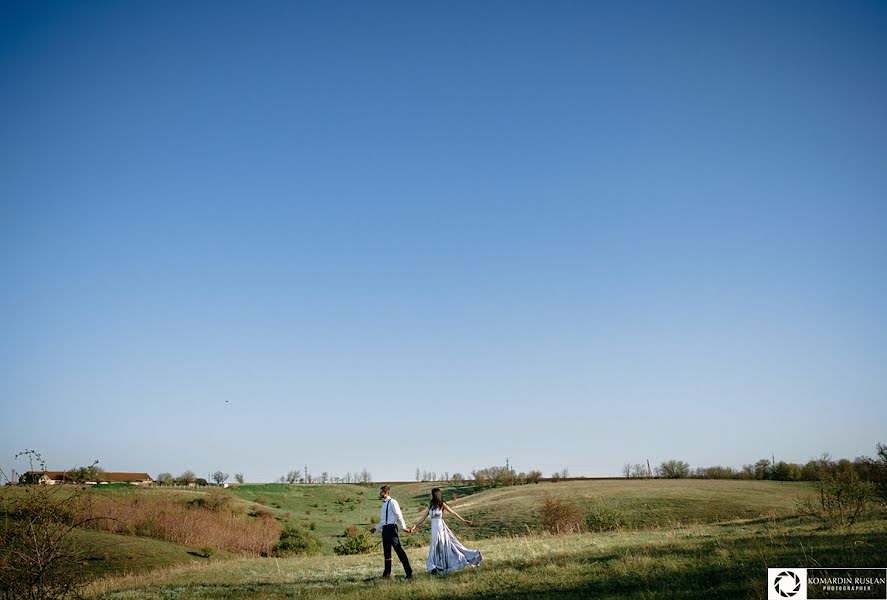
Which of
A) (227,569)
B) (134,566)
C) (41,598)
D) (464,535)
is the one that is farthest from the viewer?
(464,535)

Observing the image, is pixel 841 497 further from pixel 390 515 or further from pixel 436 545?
pixel 390 515

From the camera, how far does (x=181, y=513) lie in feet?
170

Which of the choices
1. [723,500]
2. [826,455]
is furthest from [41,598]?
[826,455]

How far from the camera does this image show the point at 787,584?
428 inches

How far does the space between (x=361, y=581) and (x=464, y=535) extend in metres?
33.6

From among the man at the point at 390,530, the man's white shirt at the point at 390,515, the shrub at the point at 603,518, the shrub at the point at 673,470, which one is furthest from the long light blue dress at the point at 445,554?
the shrub at the point at 673,470

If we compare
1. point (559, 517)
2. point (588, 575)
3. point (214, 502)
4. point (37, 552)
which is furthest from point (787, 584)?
point (214, 502)

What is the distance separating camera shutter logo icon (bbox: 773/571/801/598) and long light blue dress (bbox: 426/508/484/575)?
803 centimetres

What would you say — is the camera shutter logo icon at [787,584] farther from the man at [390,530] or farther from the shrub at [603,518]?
the shrub at [603,518]

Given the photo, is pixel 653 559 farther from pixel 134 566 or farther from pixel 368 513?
pixel 368 513

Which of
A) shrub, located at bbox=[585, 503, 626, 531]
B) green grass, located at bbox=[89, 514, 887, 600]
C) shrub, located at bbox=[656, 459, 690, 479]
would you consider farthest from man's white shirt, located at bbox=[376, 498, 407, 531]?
shrub, located at bbox=[656, 459, 690, 479]

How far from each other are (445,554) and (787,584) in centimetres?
899

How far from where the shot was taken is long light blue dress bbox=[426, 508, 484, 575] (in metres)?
16.5

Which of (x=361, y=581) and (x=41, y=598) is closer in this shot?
(x=41, y=598)
